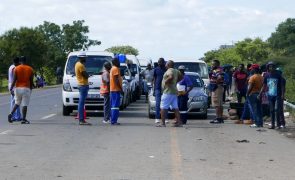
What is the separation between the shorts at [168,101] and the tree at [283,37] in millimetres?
70420

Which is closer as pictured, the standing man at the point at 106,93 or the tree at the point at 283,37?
the standing man at the point at 106,93

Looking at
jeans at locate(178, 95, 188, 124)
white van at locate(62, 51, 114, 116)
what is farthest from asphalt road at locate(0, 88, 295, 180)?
white van at locate(62, 51, 114, 116)

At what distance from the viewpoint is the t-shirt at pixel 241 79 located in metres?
23.5

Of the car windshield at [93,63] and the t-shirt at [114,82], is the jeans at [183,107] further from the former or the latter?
the car windshield at [93,63]

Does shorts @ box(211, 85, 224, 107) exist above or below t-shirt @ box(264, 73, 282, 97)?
below

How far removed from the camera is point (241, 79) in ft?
77.7

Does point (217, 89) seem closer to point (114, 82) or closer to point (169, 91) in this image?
point (169, 91)

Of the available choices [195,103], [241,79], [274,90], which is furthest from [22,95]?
[241,79]

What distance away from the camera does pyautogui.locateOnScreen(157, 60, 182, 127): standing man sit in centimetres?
1781

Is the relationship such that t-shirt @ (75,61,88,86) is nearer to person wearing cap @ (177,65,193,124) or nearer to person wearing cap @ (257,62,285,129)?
person wearing cap @ (177,65,193,124)

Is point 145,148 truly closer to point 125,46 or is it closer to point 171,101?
point 171,101

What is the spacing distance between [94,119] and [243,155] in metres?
8.83

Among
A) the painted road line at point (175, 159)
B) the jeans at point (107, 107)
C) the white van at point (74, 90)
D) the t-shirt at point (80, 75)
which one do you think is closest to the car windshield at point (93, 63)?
the white van at point (74, 90)

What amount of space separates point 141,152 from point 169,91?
554 centimetres
